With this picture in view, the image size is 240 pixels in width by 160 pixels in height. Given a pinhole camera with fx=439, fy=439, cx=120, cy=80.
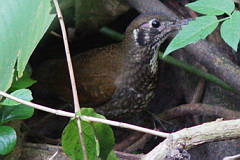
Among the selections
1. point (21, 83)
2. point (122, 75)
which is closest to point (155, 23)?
point (122, 75)

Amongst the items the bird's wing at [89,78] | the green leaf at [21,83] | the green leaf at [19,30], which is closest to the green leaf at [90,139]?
the green leaf at [19,30]

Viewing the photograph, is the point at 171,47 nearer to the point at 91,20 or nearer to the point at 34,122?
the point at 91,20

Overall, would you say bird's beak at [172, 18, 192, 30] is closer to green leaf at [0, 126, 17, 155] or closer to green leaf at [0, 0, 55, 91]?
green leaf at [0, 0, 55, 91]

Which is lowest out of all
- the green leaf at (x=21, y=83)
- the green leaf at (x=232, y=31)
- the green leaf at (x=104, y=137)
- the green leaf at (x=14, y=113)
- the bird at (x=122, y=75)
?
the bird at (x=122, y=75)

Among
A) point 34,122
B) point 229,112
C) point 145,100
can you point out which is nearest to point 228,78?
point 229,112

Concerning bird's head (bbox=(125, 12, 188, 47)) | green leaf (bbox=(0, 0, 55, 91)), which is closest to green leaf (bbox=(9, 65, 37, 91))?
green leaf (bbox=(0, 0, 55, 91))

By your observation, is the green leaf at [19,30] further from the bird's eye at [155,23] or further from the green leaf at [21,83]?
the bird's eye at [155,23]
